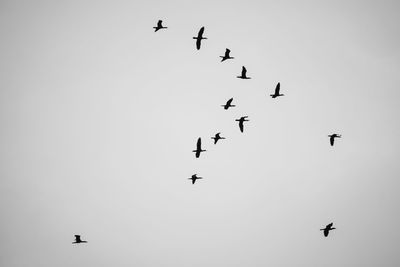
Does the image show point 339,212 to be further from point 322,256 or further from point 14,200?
point 14,200

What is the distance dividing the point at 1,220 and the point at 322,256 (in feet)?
444

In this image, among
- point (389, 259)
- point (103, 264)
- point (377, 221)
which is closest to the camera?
point (389, 259)

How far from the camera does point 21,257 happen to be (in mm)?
143625

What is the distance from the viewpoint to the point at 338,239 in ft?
606

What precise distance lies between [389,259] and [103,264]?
12264 cm

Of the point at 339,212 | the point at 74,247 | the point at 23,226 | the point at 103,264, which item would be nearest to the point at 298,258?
the point at 339,212

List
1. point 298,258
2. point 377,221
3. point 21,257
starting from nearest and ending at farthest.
Result: point 21,257 → point 377,221 → point 298,258

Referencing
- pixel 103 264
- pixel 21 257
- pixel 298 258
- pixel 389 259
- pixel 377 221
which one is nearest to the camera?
pixel 389 259

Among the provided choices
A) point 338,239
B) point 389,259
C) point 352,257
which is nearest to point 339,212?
point 338,239

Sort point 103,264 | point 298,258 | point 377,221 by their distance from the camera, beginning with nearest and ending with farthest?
point 377,221, point 298,258, point 103,264

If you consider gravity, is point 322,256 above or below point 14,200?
below

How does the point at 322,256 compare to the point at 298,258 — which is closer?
the point at 322,256

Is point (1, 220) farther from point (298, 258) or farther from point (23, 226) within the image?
point (298, 258)

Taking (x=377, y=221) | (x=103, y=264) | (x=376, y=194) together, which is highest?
(x=376, y=194)
